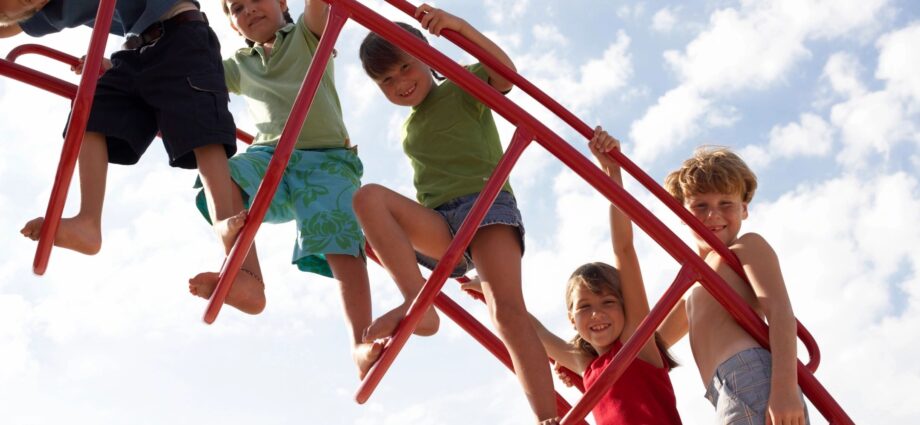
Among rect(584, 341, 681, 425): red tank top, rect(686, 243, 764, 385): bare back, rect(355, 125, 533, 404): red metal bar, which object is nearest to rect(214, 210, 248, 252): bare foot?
rect(355, 125, 533, 404): red metal bar

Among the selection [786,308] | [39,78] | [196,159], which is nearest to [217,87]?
[196,159]

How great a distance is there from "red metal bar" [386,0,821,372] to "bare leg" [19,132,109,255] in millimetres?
820

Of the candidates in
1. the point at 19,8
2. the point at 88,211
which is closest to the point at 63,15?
the point at 19,8

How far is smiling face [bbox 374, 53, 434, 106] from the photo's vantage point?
326 cm

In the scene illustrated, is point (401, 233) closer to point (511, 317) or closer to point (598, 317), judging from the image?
point (511, 317)

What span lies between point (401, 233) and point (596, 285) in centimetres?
71

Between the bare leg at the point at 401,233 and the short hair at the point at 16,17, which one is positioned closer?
the bare leg at the point at 401,233

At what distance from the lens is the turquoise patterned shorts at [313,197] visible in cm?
318

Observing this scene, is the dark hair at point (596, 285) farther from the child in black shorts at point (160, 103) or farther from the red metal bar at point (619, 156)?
the child in black shorts at point (160, 103)

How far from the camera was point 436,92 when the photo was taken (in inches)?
131

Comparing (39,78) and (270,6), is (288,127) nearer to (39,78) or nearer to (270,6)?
(39,78)

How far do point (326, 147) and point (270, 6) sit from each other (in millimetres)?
465

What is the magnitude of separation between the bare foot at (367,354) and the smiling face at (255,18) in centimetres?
115

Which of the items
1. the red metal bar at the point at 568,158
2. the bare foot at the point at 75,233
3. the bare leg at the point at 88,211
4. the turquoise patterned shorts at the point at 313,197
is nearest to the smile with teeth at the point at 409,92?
the turquoise patterned shorts at the point at 313,197
